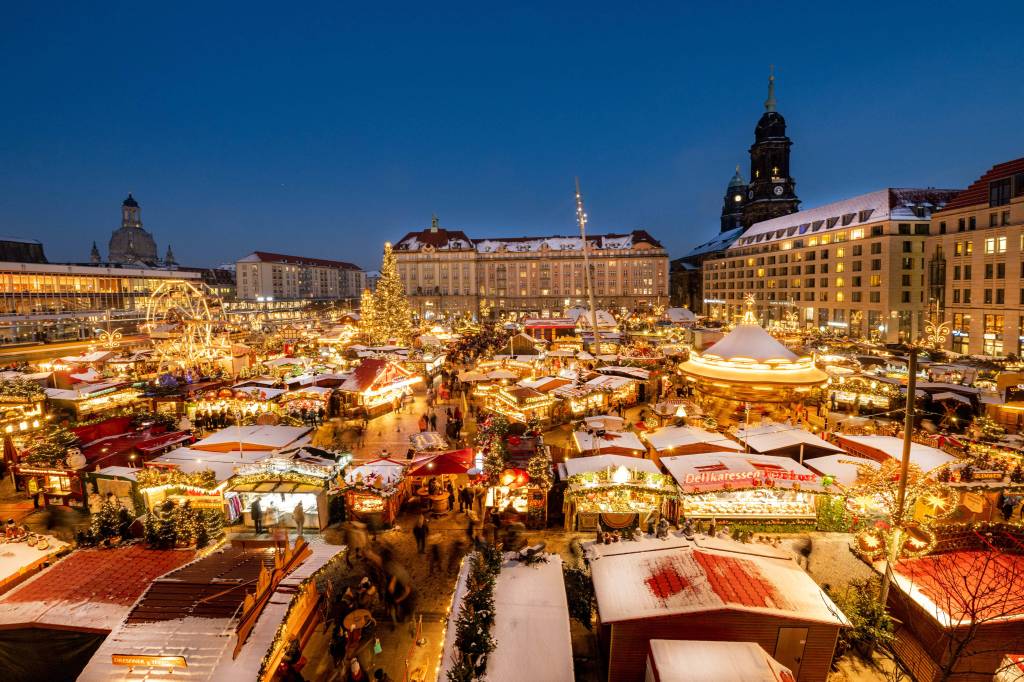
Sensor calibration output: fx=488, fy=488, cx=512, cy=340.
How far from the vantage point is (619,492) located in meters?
10.0

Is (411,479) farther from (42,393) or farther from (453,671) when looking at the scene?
(42,393)

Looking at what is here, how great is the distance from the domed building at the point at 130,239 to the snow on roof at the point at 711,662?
16092cm

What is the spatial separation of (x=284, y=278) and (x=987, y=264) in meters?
116

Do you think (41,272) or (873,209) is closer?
(873,209)

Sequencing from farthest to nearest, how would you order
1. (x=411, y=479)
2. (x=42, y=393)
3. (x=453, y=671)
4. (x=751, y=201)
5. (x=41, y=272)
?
(x=751, y=201)
(x=41, y=272)
(x=42, y=393)
(x=411, y=479)
(x=453, y=671)

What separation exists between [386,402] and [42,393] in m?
12.0

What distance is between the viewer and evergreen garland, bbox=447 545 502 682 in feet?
16.4

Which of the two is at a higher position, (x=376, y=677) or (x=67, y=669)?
(x=67, y=669)

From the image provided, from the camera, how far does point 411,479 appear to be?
1267cm

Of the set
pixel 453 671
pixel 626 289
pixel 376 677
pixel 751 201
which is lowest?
pixel 376 677

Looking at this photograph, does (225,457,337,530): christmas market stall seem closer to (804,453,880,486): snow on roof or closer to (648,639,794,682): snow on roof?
(648,639,794,682): snow on roof

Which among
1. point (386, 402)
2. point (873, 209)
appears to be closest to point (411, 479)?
point (386, 402)

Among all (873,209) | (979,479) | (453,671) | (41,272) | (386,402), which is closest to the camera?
(453,671)

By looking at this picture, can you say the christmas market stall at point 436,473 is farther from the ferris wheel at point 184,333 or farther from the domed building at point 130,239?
the domed building at point 130,239
